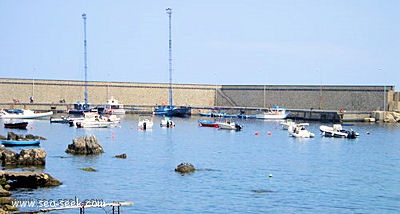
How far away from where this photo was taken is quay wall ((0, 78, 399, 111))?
121381 mm

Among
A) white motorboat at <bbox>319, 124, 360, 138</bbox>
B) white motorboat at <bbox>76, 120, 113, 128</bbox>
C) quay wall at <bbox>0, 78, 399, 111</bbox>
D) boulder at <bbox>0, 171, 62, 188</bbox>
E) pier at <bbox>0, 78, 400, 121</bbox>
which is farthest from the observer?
quay wall at <bbox>0, 78, 399, 111</bbox>

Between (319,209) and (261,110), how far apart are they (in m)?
101

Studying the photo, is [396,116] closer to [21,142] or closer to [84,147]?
[21,142]

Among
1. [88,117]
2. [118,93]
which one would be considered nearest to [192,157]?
[88,117]

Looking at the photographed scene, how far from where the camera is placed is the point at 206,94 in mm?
147375

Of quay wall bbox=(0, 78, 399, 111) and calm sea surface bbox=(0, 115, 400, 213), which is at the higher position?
quay wall bbox=(0, 78, 399, 111)

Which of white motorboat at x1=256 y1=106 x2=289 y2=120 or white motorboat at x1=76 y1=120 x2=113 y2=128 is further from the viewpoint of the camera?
white motorboat at x1=256 y1=106 x2=289 y2=120

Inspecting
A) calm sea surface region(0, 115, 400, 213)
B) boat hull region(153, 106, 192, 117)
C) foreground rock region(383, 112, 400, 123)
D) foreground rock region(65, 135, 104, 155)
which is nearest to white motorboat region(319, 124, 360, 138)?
calm sea surface region(0, 115, 400, 213)

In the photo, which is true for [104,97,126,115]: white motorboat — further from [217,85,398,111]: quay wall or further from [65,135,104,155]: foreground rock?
[65,135,104,155]: foreground rock

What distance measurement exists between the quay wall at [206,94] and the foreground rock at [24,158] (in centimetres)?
8398

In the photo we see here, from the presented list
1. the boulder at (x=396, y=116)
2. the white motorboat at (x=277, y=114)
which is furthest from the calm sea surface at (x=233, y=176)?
the white motorboat at (x=277, y=114)

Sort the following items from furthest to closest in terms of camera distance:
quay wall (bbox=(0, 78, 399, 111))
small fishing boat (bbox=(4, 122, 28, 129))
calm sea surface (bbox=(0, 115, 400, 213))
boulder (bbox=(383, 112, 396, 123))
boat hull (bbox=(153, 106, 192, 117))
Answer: boat hull (bbox=(153, 106, 192, 117)), quay wall (bbox=(0, 78, 399, 111)), boulder (bbox=(383, 112, 396, 123)), small fishing boat (bbox=(4, 122, 28, 129)), calm sea surface (bbox=(0, 115, 400, 213))

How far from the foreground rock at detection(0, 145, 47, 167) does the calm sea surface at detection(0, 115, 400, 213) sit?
0.99 meters

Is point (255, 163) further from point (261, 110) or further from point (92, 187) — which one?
point (261, 110)
